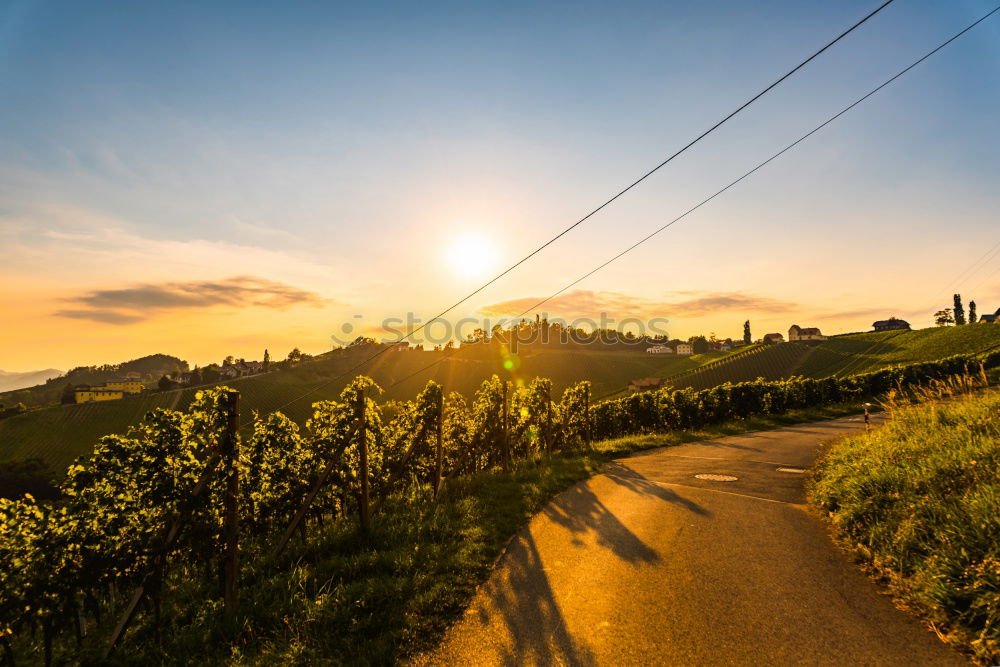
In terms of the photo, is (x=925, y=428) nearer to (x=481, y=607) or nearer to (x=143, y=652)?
(x=481, y=607)

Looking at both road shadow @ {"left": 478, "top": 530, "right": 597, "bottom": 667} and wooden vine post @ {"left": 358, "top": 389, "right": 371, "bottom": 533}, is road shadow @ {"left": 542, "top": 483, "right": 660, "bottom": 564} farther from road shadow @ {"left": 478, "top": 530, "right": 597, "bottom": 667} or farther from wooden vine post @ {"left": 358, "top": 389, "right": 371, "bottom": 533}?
wooden vine post @ {"left": 358, "top": 389, "right": 371, "bottom": 533}

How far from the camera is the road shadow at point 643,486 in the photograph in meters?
9.66

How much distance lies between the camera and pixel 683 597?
5.69 meters

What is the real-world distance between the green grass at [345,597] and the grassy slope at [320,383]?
243 ft

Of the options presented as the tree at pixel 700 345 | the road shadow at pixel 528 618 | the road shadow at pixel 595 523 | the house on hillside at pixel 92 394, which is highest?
the tree at pixel 700 345

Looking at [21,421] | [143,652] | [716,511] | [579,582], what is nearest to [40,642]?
[143,652]

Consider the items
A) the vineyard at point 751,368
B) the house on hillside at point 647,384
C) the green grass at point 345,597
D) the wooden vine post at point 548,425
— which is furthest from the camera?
the house on hillside at point 647,384

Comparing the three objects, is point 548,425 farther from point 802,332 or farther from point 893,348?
point 802,332

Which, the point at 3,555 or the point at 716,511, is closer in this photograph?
the point at 3,555

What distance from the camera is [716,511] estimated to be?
364 inches

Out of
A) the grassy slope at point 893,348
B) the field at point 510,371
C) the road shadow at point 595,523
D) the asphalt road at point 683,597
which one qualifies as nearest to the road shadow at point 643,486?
the asphalt road at point 683,597

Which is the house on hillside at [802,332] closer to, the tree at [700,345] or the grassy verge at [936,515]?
the tree at [700,345]

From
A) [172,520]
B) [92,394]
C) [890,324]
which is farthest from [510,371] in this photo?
[890,324]

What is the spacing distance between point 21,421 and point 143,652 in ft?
407
